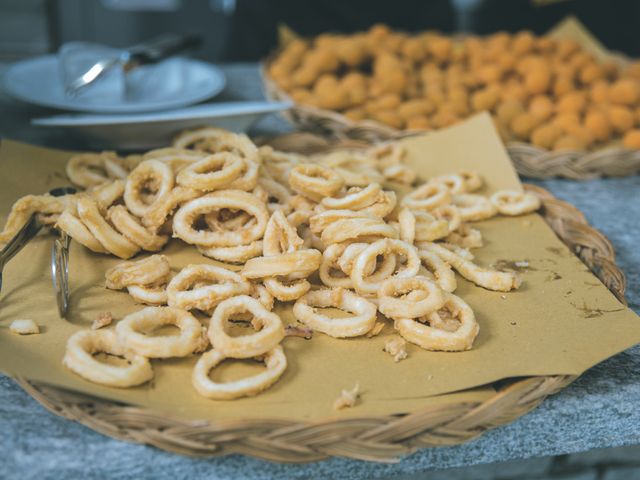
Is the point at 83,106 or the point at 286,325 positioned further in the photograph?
the point at 83,106

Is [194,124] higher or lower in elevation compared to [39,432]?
higher

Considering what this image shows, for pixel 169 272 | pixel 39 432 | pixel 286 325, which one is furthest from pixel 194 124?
pixel 39 432

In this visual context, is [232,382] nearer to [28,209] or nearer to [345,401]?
[345,401]

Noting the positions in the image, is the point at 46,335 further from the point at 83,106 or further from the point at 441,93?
the point at 441,93

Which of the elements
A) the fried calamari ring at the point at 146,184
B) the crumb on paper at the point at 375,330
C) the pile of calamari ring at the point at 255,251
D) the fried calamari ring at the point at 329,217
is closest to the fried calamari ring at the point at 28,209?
the pile of calamari ring at the point at 255,251

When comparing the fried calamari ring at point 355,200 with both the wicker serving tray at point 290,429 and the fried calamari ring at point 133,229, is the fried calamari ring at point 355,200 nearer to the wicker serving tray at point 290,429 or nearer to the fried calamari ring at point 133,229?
the fried calamari ring at point 133,229

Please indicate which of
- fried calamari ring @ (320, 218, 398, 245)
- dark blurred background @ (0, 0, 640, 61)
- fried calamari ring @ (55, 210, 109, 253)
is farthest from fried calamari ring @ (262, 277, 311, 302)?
dark blurred background @ (0, 0, 640, 61)
